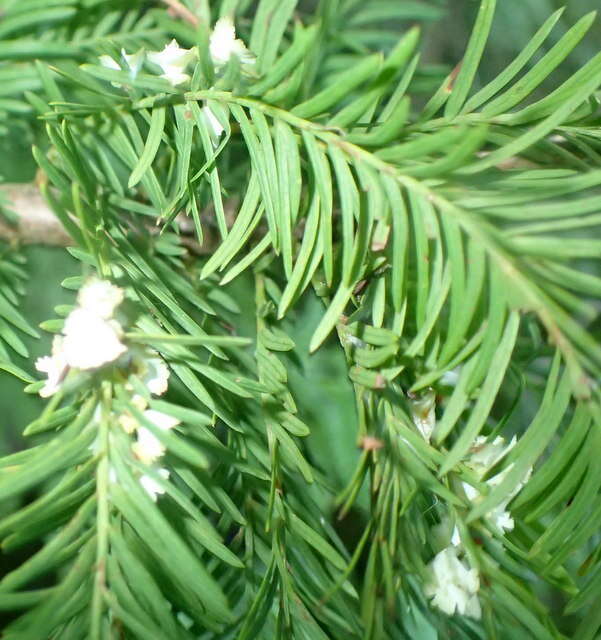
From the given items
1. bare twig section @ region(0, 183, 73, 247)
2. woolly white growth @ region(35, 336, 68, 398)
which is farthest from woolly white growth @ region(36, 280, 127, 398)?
bare twig section @ region(0, 183, 73, 247)

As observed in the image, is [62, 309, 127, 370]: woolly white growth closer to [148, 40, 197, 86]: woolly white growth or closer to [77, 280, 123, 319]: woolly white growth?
[77, 280, 123, 319]: woolly white growth

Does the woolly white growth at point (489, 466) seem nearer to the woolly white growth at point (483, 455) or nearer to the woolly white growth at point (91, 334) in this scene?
the woolly white growth at point (483, 455)

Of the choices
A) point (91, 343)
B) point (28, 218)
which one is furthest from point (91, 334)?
point (28, 218)

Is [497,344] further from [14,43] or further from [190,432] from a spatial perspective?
[14,43]

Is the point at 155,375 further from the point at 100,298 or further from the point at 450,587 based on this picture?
the point at 450,587

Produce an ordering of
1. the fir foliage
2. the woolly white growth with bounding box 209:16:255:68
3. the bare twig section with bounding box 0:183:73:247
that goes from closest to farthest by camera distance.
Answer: the fir foliage, the woolly white growth with bounding box 209:16:255:68, the bare twig section with bounding box 0:183:73:247

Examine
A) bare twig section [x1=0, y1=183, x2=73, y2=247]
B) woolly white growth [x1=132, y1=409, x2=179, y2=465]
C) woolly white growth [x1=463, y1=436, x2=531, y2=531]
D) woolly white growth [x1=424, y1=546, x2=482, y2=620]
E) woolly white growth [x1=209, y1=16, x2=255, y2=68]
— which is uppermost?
bare twig section [x1=0, y1=183, x2=73, y2=247]
